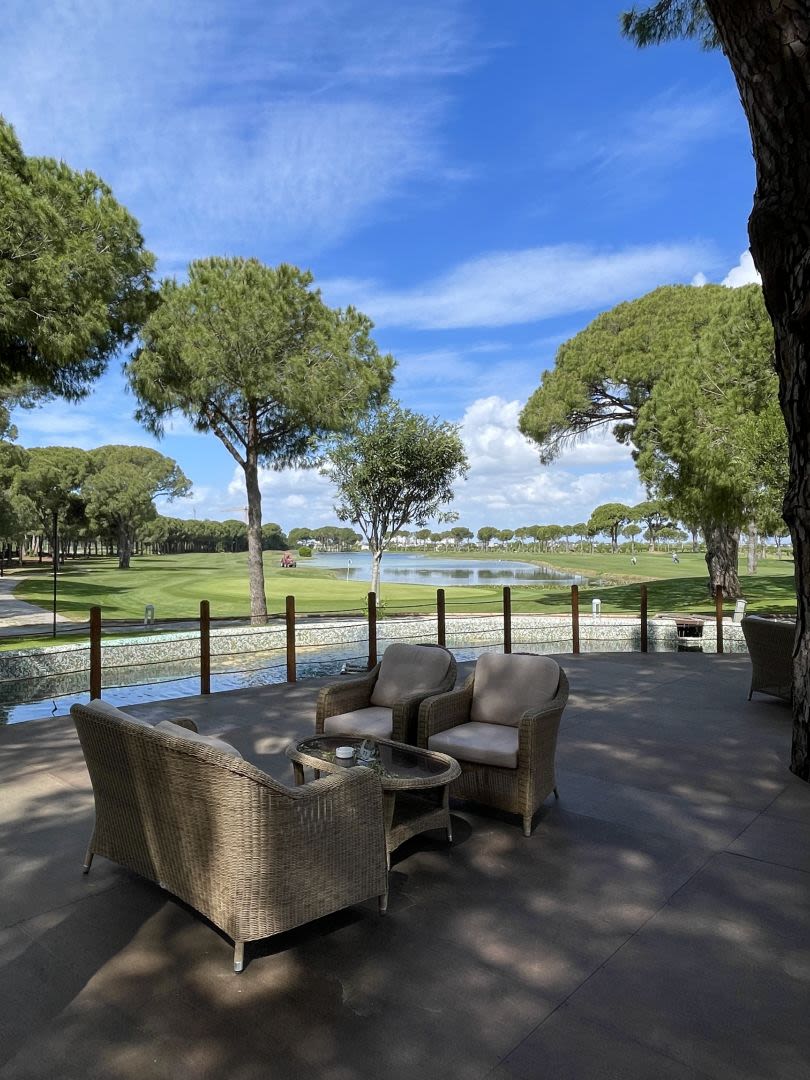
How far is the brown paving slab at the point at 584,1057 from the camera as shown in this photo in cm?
164

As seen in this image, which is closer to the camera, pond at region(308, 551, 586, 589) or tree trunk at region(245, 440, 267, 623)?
tree trunk at region(245, 440, 267, 623)

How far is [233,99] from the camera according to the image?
9406 mm

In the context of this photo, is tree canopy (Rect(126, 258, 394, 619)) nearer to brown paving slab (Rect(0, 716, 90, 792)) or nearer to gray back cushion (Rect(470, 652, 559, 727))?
brown paving slab (Rect(0, 716, 90, 792))

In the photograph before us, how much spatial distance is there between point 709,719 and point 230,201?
1141 centimetres

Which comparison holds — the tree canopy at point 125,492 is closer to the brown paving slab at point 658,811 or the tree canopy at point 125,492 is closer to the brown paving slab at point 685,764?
the brown paving slab at point 685,764

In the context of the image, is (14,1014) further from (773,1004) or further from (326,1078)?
(773,1004)

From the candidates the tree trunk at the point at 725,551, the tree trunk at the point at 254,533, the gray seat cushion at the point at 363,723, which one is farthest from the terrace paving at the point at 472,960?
the tree trunk at the point at 725,551

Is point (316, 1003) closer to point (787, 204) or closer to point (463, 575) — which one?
point (787, 204)

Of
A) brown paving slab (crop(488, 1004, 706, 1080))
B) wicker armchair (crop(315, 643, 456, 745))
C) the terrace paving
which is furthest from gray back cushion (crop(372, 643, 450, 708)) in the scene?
brown paving slab (crop(488, 1004, 706, 1080))

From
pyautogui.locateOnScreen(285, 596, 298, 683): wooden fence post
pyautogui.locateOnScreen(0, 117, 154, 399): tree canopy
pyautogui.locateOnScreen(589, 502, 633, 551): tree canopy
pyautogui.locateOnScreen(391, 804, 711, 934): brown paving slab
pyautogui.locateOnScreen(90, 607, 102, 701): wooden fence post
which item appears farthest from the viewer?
pyautogui.locateOnScreen(589, 502, 633, 551): tree canopy

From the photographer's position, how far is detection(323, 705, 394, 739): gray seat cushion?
3839mm

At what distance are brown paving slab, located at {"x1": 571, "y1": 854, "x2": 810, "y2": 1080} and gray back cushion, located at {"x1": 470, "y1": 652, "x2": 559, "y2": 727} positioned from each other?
1.23m

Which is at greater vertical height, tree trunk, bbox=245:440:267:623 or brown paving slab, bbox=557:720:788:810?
tree trunk, bbox=245:440:267:623

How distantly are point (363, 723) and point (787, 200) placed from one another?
3.78 metres
